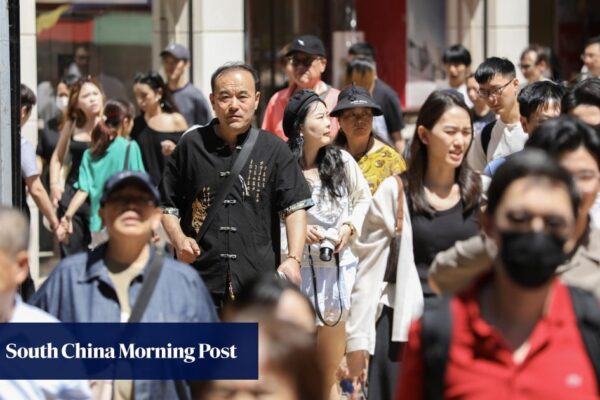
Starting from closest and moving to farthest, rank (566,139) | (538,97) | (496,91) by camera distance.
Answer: (566,139) < (538,97) < (496,91)

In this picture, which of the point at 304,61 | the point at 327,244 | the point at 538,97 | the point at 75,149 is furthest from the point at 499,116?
the point at 75,149

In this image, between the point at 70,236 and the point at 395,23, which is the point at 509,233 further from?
the point at 395,23

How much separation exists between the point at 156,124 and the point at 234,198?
4.82 m

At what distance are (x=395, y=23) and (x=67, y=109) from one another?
6.68 metres

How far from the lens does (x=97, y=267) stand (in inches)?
222

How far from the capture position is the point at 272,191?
7984mm

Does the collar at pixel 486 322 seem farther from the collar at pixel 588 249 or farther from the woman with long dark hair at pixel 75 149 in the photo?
the woman with long dark hair at pixel 75 149

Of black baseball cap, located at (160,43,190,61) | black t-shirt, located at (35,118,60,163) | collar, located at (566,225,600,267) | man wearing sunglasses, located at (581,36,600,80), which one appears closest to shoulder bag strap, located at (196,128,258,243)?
collar, located at (566,225,600,267)

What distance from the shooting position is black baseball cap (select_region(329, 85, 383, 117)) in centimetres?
933

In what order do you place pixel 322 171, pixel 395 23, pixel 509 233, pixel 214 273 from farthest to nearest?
pixel 395 23 → pixel 322 171 → pixel 214 273 → pixel 509 233

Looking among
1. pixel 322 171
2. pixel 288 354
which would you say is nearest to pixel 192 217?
pixel 322 171

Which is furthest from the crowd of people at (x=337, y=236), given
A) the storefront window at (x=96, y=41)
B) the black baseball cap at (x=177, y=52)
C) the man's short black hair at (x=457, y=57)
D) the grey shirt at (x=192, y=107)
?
the storefront window at (x=96, y=41)

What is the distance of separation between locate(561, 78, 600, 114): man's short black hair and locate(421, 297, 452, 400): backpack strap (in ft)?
9.70

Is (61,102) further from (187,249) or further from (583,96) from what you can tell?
(583,96)
